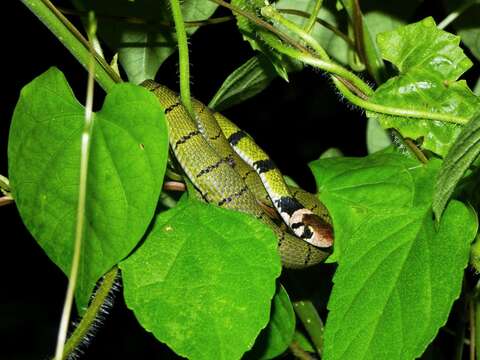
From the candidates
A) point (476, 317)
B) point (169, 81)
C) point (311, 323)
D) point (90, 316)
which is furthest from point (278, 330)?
point (169, 81)

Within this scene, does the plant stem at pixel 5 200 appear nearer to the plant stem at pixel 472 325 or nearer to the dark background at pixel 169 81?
the plant stem at pixel 472 325

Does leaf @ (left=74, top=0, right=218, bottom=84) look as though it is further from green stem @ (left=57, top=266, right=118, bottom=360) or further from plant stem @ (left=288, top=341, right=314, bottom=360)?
plant stem @ (left=288, top=341, right=314, bottom=360)

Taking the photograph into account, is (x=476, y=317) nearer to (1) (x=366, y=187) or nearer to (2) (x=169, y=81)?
(1) (x=366, y=187)

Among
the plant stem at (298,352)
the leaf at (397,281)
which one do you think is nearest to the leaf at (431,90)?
the leaf at (397,281)

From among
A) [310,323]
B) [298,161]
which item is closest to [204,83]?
[298,161]

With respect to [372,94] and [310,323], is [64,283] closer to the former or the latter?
[310,323]
